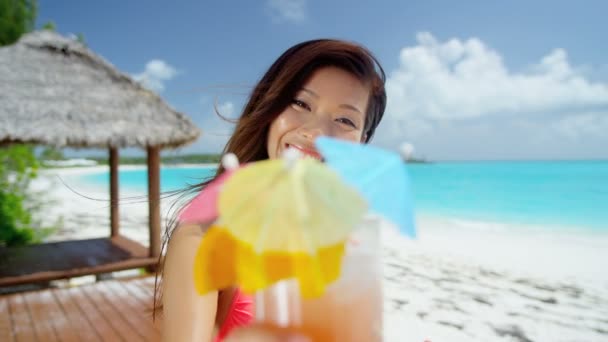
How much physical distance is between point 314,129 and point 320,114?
0.07 metres

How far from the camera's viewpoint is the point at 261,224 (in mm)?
398

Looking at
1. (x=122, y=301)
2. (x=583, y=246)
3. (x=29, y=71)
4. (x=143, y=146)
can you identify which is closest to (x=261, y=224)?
(x=122, y=301)

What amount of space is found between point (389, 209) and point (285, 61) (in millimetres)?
1158

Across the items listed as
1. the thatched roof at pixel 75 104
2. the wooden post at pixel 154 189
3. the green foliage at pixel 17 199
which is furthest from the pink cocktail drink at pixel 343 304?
the green foliage at pixel 17 199

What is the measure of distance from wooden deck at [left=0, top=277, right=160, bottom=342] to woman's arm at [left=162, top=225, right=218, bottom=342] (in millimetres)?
2505

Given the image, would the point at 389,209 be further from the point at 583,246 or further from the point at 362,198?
the point at 583,246

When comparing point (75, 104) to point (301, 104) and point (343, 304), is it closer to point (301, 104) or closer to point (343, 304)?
point (301, 104)

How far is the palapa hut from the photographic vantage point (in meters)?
4.75

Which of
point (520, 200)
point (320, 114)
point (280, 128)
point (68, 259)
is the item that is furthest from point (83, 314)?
point (520, 200)

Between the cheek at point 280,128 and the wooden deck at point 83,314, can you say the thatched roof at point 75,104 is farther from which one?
the cheek at point 280,128

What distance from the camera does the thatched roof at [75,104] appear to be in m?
4.76

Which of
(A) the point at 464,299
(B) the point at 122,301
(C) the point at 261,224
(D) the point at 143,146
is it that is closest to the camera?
(C) the point at 261,224

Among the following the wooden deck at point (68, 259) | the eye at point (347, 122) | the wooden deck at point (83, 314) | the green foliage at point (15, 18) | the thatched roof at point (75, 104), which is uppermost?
the green foliage at point (15, 18)

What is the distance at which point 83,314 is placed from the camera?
12.6ft
